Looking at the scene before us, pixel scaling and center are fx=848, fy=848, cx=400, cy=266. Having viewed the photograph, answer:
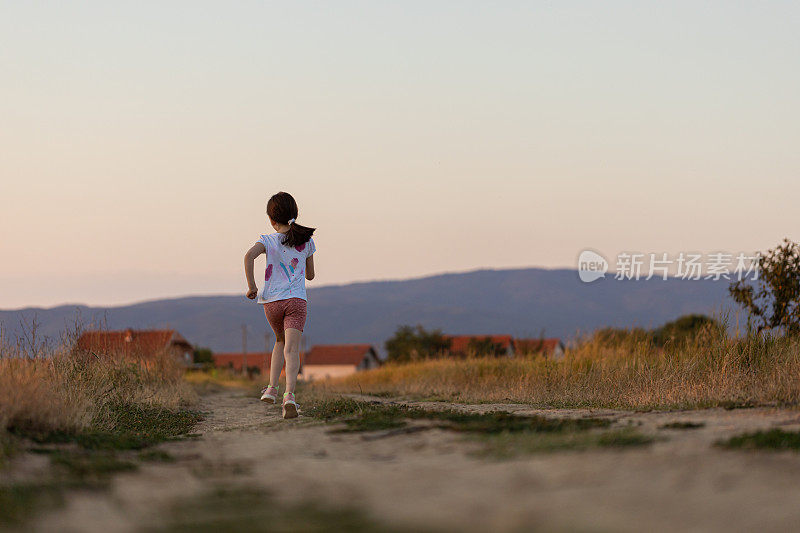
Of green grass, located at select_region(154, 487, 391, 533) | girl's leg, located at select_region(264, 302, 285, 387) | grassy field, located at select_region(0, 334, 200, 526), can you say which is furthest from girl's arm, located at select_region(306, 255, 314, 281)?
green grass, located at select_region(154, 487, 391, 533)

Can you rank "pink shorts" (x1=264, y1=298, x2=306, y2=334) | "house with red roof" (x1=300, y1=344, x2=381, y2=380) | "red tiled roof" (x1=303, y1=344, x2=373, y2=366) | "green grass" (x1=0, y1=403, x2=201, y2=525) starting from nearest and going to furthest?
"green grass" (x1=0, y1=403, x2=201, y2=525)
"pink shorts" (x1=264, y1=298, x2=306, y2=334)
"house with red roof" (x1=300, y1=344, x2=381, y2=380)
"red tiled roof" (x1=303, y1=344, x2=373, y2=366)

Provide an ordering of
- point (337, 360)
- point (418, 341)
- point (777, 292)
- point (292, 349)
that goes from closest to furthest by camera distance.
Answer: point (292, 349) < point (777, 292) < point (418, 341) < point (337, 360)

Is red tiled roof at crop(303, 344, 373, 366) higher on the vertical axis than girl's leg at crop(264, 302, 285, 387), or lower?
lower

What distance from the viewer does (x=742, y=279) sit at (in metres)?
15.2

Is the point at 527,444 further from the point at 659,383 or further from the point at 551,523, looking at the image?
the point at 659,383

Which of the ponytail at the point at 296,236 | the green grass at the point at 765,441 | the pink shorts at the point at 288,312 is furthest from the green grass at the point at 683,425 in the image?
the ponytail at the point at 296,236

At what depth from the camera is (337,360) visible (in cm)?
11744

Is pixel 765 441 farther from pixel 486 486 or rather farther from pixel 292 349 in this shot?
pixel 292 349

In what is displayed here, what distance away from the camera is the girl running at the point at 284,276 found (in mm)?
9062

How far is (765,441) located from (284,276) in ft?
17.8

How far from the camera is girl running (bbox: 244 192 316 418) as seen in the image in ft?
29.7

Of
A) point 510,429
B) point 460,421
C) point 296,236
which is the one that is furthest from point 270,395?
point 510,429

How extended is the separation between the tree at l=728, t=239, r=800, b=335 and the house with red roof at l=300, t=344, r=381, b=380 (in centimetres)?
10054

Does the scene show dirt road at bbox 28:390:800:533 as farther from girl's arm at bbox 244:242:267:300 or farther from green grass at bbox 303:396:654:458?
girl's arm at bbox 244:242:267:300
